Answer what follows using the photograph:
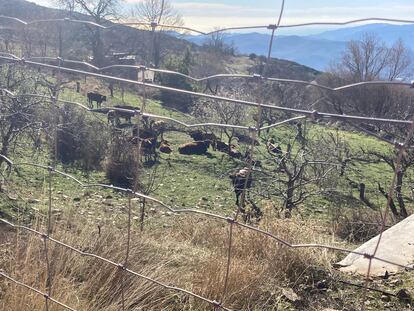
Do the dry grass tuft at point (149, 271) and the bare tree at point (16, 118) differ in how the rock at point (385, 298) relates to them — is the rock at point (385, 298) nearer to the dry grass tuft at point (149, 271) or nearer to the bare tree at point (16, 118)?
the dry grass tuft at point (149, 271)

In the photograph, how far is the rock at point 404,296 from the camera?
2664mm

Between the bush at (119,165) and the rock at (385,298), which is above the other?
the rock at (385,298)

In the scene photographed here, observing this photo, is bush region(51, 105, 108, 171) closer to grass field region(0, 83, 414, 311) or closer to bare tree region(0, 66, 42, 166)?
bare tree region(0, 66, 42, 166)

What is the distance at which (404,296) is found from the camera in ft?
8.81

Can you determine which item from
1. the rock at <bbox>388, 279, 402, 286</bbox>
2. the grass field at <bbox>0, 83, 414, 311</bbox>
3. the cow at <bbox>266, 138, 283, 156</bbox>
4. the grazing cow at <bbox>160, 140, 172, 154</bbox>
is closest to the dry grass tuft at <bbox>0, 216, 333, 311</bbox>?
the grass field at <bbox>0, 83, 414, 311</bbox>

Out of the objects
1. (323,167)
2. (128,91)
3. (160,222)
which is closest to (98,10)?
(128,91)

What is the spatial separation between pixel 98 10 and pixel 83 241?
2330cm

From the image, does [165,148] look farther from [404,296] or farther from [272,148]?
[404,296]

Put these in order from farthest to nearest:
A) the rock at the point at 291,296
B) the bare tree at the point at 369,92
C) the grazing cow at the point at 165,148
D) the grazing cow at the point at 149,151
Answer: the grazing cow at the point at 165,148
the bare tree at the point at 369,92
the grazing cow at the point at 149,151
the rock at the point at 291,296

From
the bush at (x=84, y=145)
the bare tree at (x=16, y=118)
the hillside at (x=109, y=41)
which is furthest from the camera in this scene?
the hillside at (x=109, y=41)

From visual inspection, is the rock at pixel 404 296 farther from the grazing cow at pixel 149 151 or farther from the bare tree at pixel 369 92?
the grazing cow at pixel 149 151

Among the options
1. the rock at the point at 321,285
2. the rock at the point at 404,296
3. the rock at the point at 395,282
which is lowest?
the rock at the point at 321,285

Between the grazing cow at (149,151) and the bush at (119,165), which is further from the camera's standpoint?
the grazing cow at (149,151)

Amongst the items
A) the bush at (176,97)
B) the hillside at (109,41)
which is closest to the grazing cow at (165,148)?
the hillside at (109,41)
